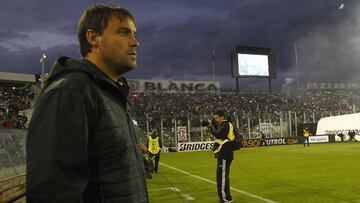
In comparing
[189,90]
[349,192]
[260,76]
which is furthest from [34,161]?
[189,90]

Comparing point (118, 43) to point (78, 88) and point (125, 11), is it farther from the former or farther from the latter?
point (78, 88)

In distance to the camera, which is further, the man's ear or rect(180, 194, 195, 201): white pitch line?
rect(180, 194, 195, 201): white pitch line

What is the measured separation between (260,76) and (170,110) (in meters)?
15.3

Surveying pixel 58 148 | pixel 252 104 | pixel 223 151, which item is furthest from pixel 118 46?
pixel 252 104

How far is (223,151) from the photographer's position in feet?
34.0

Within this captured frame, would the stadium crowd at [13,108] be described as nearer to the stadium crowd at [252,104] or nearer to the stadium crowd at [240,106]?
the stadium crowd at [240,106]

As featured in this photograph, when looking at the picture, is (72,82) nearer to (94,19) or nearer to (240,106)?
(94,19)

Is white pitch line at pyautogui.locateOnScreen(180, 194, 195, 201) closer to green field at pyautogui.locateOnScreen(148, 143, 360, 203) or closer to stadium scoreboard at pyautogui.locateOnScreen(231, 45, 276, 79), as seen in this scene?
green field at pyautogui.locateOnScreen(148, 143, 360, 203)

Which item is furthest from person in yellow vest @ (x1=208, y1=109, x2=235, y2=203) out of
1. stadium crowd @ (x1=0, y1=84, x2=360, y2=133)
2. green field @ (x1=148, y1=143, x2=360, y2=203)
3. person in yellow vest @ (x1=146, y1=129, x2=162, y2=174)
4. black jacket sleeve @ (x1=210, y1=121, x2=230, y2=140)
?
stadium crowd @ (x1=0, y1=84, x2=360, y2=133)

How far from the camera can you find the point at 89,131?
1.97m

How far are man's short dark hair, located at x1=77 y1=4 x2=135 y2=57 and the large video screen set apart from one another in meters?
59.0

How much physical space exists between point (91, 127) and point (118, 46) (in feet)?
1.79

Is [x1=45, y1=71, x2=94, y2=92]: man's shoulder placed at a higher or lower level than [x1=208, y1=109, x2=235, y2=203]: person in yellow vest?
higher

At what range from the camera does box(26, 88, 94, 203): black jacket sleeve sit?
1.77 meters
